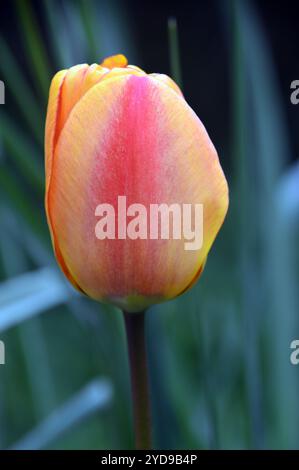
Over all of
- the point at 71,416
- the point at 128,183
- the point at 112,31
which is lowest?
the point at 71,416

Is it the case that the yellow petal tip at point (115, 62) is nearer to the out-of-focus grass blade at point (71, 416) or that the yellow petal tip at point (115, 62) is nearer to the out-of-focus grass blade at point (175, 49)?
the out-of-focus grass blade at point (175, 49)

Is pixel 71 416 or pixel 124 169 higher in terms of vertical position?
pixel 124 169

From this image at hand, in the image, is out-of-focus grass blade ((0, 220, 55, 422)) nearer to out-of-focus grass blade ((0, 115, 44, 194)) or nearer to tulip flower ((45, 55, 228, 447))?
out-of-focus grass blade ((0, 115, 44, 194))

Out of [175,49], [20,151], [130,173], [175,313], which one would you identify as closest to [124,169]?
[130,173]

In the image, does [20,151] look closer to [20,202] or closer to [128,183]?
[20,202]

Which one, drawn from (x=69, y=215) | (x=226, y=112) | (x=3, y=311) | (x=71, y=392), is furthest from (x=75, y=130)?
(x=226, y=112)

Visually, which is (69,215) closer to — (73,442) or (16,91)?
(16,91)

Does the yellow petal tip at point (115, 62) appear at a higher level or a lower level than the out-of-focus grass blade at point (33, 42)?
lower

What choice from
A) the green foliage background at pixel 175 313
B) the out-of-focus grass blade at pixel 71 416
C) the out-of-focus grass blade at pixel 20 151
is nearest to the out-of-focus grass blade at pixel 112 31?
the green foliage background at pixel 175 313
